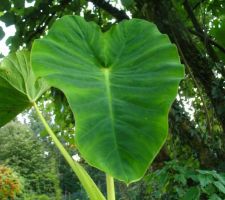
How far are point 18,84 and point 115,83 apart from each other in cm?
29

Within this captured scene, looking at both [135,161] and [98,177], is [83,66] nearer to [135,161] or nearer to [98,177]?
[135,161]

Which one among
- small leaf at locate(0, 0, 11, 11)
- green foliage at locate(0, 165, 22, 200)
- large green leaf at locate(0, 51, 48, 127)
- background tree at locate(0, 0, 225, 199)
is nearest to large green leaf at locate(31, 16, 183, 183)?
large green leaf at locate(0, 51, 48, 127)

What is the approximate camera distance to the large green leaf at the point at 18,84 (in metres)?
1.13

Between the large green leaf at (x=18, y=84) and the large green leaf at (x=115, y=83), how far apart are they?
149 mm

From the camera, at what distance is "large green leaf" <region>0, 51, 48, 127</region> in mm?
1126

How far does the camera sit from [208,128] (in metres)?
2.36

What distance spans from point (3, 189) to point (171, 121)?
5.68 metres

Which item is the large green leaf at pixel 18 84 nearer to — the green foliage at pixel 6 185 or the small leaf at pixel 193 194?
the small leaf at pixel 193 194

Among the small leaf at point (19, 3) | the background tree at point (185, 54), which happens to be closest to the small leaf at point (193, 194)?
the background tree at point (185, 54)

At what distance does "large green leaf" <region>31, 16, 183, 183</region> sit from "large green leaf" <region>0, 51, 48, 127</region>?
149 mm

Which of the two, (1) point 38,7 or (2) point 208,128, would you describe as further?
(1) point 38,7

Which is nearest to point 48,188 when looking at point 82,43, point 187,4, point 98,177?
point 98,177

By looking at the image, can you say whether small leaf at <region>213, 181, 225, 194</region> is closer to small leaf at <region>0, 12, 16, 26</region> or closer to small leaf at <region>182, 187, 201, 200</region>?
small leaf at <region>182, 187, 201, 200</region>

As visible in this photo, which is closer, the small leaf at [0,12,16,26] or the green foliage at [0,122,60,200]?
the small leaf at [0,12,16,26]
